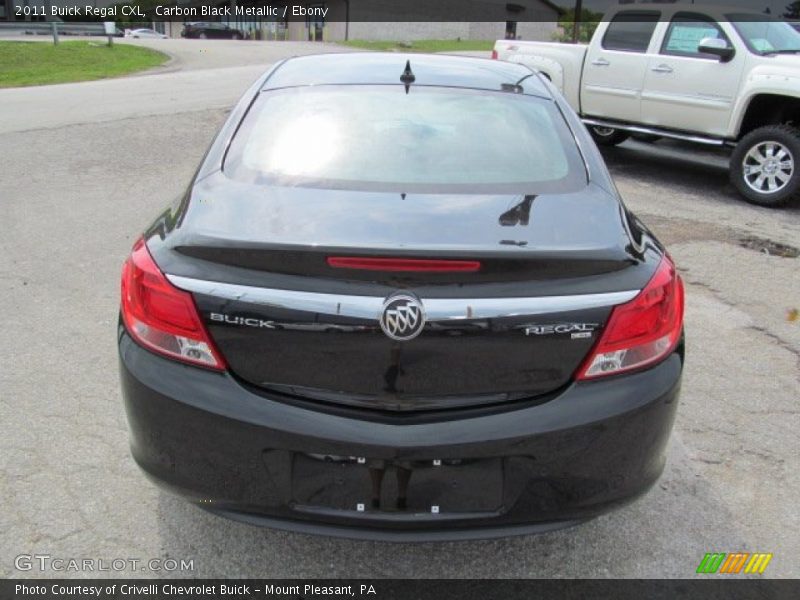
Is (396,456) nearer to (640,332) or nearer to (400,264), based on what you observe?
(400,264)

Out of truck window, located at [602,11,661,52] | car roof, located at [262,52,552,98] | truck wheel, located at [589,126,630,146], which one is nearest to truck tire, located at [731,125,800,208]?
truck window, located at [602,11,661,52]

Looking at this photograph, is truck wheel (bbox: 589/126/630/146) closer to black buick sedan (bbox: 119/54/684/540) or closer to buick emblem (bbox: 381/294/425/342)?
black buick sedan (bbox: 119/54/684/540)

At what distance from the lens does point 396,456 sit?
6.63ft

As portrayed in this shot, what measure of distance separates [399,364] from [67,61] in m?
24.6

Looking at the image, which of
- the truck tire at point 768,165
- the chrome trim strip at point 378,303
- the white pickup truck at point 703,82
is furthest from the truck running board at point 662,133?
the chrome trim strip at point 378,303

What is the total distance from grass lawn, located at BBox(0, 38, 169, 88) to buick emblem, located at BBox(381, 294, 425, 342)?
17.0 meters

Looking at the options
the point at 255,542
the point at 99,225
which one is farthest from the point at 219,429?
the point at 99,225

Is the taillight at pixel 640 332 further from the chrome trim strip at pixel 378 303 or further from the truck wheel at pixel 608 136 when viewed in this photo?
the truck wheel at pixel 608 136

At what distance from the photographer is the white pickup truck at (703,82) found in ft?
25.4

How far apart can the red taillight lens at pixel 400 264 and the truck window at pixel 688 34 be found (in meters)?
7.51

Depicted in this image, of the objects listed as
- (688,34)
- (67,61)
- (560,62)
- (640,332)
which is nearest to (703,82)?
(688,34)

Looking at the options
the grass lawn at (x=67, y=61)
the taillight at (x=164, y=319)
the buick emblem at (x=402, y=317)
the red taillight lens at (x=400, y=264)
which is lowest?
the grass lawn at (x=67, y=61)

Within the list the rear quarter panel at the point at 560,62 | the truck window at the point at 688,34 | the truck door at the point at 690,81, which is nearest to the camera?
the truck door at the point at 690,81

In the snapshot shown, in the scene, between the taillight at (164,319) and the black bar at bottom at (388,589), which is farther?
the black bar at bottom at (388,589)
